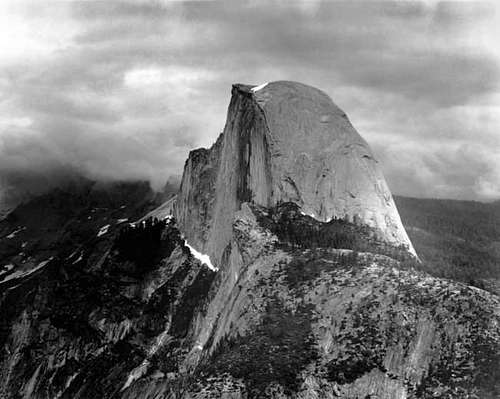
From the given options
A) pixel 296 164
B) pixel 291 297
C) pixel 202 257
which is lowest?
pixel 291 297

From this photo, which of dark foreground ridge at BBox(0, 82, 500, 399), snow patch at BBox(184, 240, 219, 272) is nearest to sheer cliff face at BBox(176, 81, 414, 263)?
dark foreground ridge at BBox(0, 82, 500, 399)

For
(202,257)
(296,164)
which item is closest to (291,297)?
(296,164)

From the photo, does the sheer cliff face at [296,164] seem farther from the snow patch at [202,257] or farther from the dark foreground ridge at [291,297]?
the snow patch at [202,257]

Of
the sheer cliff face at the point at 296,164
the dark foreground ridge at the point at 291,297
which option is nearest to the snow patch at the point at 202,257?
the dark foreground ridge at the point at 291,297

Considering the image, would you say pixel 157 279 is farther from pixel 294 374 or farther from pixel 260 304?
pixel 294 374

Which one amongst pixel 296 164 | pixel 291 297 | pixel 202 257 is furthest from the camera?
pixel 202 257

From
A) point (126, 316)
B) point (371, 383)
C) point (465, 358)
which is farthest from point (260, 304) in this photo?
point (126, 316)

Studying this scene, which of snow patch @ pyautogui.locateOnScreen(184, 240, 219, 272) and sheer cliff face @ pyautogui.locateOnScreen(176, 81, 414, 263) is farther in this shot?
snow patch @ pyautogui.locateOnScreen(184, 240, 219, 272)

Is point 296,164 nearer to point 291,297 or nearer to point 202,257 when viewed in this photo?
point 202,257

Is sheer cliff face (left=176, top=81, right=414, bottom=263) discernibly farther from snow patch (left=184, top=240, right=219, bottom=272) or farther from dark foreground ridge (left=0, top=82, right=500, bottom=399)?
snow patch (left=184, top=240, right=219, bottom=272)
